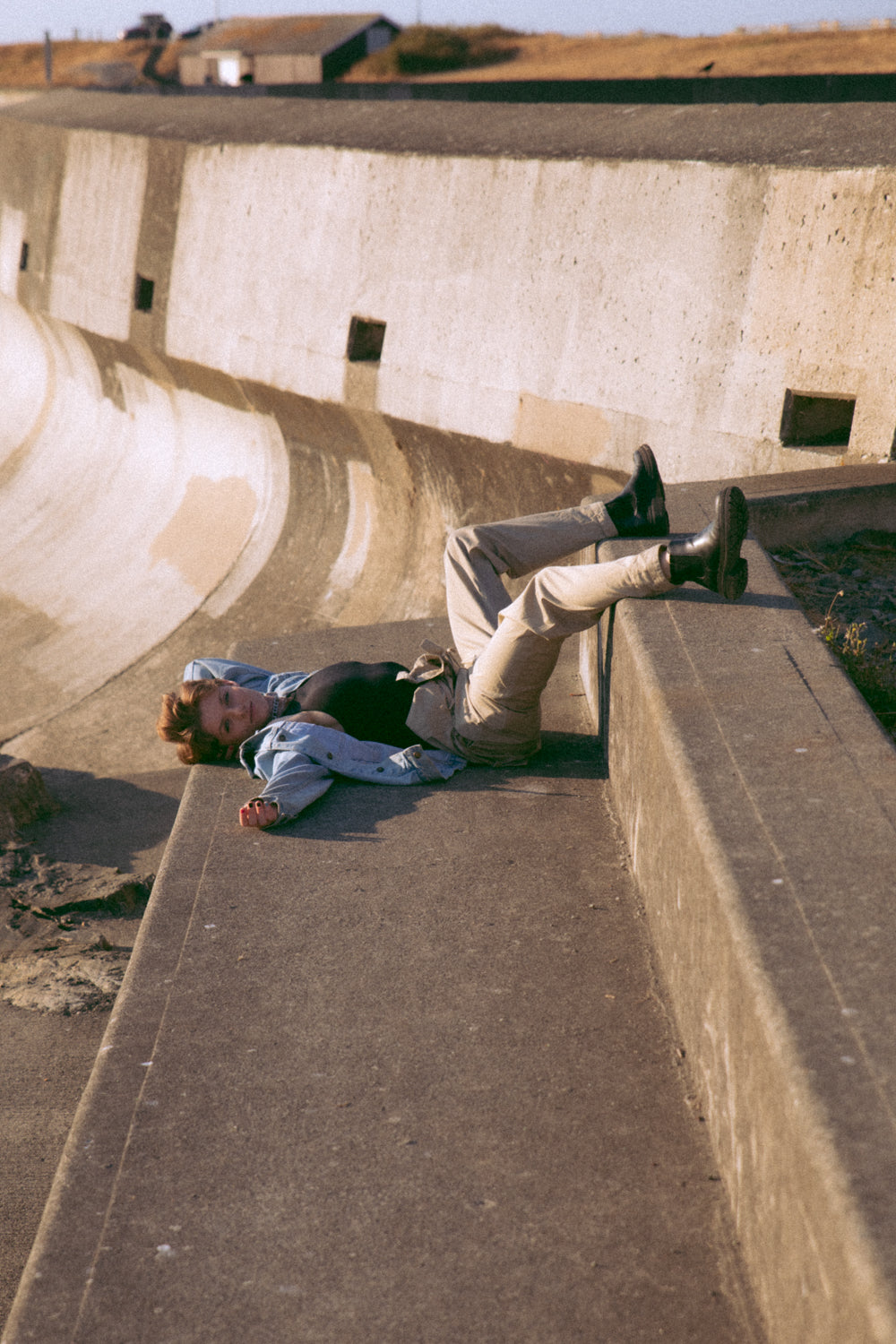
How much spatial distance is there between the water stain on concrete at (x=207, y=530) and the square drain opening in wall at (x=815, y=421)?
4635 mm

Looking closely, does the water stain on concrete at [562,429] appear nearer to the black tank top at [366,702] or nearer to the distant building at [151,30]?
the black tank top at [366,702]

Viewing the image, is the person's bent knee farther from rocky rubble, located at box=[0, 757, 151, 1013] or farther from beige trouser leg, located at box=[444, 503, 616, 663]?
rocky rubble, located at box=[0, 757, 151, 1013]

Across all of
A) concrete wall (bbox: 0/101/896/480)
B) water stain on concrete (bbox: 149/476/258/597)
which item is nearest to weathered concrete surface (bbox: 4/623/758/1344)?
concrete wall (bbox: 0/101/896/480)

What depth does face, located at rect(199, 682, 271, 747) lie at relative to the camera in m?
3.72

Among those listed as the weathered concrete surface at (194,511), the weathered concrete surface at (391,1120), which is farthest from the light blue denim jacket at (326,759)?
the weathered concrete surface at (194,511)

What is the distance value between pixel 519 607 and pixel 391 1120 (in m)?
1.61

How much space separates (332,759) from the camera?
3559 mm

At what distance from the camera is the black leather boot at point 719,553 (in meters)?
2.98

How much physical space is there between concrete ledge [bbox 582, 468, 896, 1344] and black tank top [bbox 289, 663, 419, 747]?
2.56 ft

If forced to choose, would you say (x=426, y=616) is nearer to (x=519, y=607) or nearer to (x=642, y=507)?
(x=642, y=507)

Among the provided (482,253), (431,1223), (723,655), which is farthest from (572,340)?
(431,1223)

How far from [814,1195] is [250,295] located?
695 centimetres

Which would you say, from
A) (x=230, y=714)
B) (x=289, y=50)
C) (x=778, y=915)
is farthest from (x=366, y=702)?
(x=289, y=50)

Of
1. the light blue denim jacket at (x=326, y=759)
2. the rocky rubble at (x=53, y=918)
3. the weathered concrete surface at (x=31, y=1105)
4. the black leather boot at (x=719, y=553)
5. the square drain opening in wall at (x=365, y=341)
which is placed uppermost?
the square drain opening in wall at (x=365, y=341)
